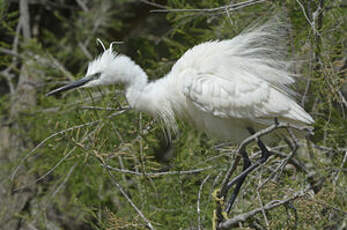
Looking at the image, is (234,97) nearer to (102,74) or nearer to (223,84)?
(223,84)

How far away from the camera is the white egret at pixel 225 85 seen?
1997 mm

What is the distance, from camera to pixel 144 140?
2143 mm

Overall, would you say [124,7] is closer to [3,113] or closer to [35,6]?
[35,6]

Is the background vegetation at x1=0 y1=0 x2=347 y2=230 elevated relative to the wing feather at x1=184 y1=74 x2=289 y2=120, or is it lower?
lower

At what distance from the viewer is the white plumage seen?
2.00 m

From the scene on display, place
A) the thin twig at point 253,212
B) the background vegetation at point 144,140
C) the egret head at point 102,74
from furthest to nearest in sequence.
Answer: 1. the egret head at point 102,74
2. the background vegetation at point 144,140
3. the thin twig at point 253,212

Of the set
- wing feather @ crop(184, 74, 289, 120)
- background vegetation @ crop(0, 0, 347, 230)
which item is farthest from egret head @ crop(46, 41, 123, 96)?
wing feather @ crop(184, 74, 289, 120)

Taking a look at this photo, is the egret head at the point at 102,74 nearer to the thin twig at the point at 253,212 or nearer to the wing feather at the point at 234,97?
the wing feather at the point at 234,97

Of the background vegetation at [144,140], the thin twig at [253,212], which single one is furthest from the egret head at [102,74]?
the thin twig at [253,212]

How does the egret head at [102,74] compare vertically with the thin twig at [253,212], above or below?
above

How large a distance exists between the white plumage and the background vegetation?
14 cm

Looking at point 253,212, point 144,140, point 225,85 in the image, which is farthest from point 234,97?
point 253,212

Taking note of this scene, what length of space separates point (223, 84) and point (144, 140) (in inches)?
17.2

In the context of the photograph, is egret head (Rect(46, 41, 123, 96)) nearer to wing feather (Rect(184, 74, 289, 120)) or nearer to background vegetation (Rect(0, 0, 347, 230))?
background vegetation (Rect(0, 0, 347, 230))
